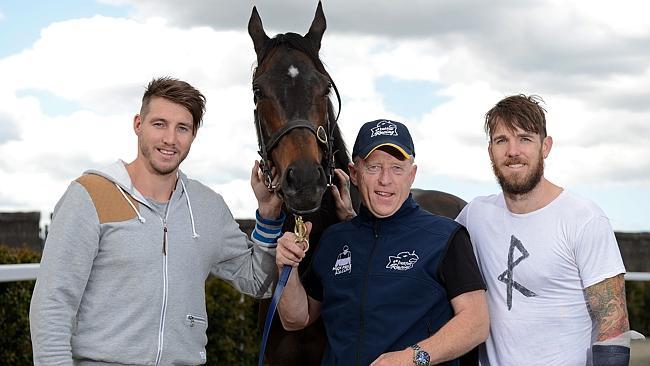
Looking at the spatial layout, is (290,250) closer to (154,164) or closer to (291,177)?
(291,177)

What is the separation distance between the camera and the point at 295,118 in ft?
11.4

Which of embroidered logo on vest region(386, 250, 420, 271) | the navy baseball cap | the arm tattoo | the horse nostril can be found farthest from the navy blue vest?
the arm tattoo

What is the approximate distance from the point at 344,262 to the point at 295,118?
0.76 m

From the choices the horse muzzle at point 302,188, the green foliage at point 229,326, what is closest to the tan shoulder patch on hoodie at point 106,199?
the horse muzzle at point 302,188

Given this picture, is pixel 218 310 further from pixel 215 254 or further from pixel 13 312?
pixel 215 254

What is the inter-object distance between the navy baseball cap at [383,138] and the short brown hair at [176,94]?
63 centimetres

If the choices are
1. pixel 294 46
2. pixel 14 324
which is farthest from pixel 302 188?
pixel 14 324

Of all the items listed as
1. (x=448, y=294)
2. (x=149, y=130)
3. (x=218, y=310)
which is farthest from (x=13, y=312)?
(x=448, y=294)

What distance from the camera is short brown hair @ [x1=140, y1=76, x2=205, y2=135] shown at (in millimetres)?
2959

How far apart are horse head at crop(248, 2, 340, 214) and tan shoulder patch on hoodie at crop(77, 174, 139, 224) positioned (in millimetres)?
682

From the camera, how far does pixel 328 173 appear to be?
3.59m

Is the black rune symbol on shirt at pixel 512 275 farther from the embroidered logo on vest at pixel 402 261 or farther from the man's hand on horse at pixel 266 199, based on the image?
the man's hand on horse at pixel 266 199

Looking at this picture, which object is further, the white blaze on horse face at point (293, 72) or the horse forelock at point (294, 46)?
the horse forelock at point (294, 46)

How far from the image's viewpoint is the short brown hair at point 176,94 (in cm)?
296
